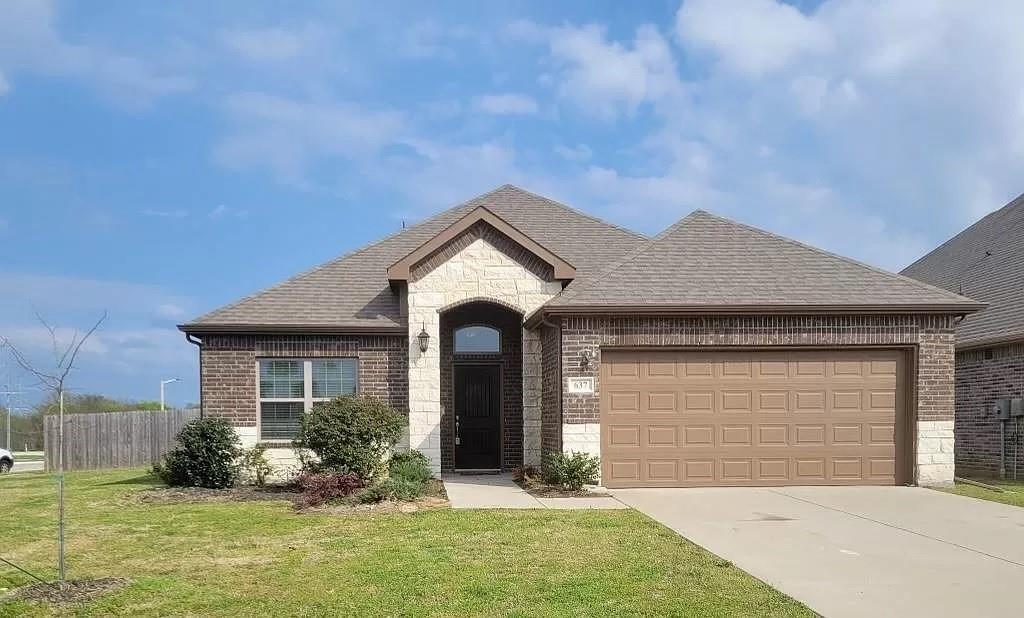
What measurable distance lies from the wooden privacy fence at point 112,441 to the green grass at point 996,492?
66.0 ft

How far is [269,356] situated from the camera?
53.0 feet

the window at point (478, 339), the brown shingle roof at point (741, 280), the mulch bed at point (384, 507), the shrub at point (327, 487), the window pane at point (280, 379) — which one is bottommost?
the mulch bed at point (384, 507)

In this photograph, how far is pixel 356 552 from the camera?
8.99 metres

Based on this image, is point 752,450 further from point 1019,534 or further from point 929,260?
point 929,260

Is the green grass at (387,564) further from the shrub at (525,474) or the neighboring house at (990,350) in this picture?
the neighboring house at (990,350)

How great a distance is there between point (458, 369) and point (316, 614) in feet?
36.7

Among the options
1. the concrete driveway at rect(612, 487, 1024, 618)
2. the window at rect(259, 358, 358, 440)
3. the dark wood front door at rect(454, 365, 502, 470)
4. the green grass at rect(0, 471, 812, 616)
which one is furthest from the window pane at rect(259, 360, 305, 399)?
the concrete driveway at rect(612, 487, 1024, 618)

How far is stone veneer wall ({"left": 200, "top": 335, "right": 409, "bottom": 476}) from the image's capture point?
15977 millimetres

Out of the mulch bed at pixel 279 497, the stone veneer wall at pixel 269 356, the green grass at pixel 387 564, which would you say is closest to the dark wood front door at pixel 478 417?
the stone veneer wall at pixel 269 356

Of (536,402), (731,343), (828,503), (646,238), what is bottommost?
(828,503)

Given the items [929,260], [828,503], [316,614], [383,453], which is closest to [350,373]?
[383,453]

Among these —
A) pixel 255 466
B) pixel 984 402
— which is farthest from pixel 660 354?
pixel 984 402

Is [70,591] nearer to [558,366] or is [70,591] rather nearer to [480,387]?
[558,366]

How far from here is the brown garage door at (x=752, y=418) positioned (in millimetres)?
14531
